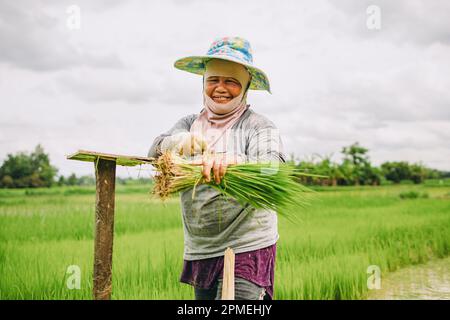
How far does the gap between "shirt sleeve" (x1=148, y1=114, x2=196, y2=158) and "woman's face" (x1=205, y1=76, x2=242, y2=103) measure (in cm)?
20

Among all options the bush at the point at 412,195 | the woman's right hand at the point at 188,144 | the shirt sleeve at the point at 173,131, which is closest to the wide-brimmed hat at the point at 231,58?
the shirt sleeve at the point at 173,131

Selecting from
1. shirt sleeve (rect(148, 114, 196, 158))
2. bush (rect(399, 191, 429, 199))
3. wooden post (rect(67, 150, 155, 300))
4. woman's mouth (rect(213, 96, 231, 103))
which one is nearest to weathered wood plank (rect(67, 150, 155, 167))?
wooden post (rect(67, 150, 155, 300))

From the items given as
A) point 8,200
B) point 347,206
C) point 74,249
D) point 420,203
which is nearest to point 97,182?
point 74,249

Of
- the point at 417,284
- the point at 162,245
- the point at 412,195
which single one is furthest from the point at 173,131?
the point at 412,195

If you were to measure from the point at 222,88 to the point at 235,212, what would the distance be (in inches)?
20.4

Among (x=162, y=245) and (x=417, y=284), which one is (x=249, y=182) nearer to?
(x=162, y=245)

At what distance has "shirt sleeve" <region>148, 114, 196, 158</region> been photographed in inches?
78.3

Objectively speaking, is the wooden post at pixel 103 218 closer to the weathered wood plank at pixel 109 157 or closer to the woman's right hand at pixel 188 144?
the weathered wood plank at pixel 109 157

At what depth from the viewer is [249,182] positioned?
1835mm

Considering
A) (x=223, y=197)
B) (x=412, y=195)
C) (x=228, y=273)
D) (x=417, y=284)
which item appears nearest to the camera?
(x=228, y=273)

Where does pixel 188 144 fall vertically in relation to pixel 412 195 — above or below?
below

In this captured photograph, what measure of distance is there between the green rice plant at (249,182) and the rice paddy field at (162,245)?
88 millimetres
